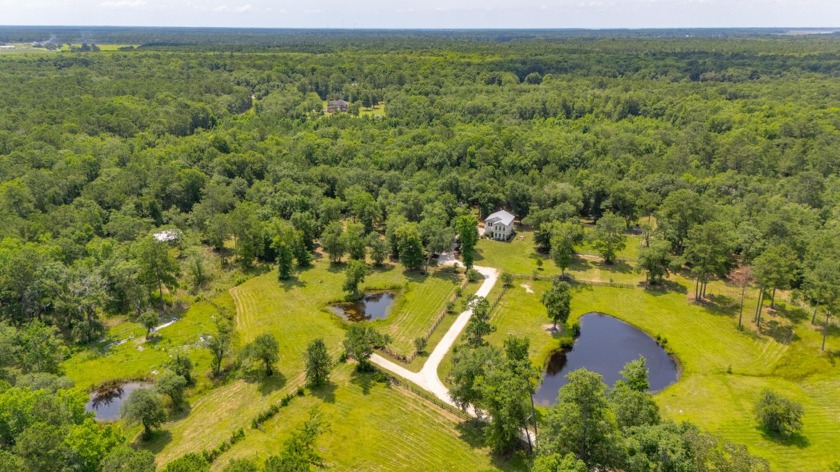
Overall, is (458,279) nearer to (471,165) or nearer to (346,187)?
(346,187)

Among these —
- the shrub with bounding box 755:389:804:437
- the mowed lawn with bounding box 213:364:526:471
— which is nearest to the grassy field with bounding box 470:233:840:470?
the shrub with bounding box 755:389:804:437

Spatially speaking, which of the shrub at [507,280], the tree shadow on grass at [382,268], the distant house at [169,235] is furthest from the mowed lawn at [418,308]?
the distant house at [169,235]

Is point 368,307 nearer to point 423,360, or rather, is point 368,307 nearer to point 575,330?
point 423,360

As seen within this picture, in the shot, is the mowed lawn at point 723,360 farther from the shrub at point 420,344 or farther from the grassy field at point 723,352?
the shrub at point 420,344

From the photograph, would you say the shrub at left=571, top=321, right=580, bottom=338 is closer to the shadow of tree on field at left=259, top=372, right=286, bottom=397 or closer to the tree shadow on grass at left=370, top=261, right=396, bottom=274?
the tree shadow on grass at left=370, top=261, right=396, bottom=274

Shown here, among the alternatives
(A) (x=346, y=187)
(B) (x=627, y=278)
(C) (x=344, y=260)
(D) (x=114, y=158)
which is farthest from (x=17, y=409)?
(D) (x=114, y=158)

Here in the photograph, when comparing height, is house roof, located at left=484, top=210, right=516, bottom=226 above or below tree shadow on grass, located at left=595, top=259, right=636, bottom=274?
above
